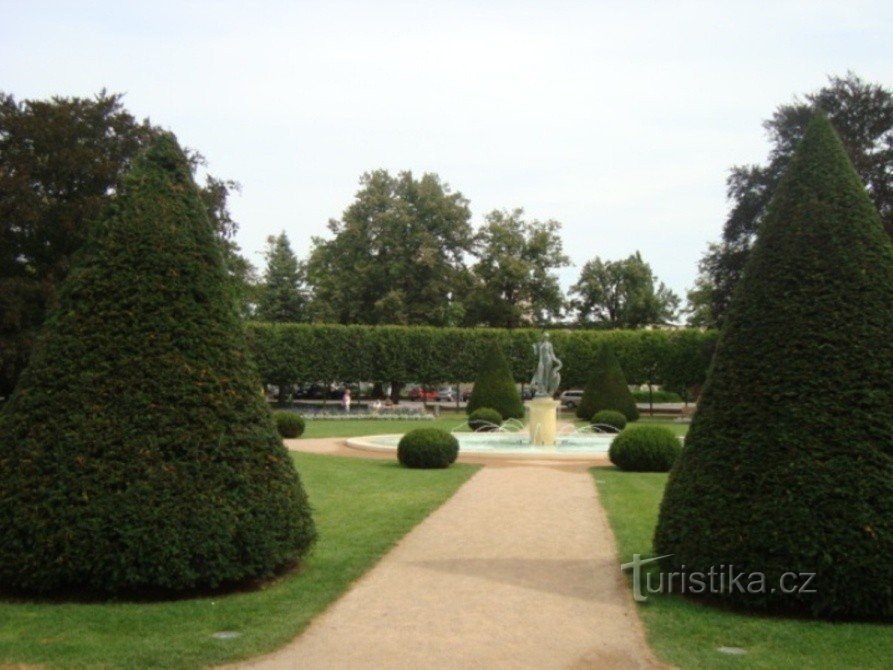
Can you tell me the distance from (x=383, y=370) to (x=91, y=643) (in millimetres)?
48063

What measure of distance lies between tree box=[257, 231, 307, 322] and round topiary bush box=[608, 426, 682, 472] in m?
55.0

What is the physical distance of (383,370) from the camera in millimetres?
54656

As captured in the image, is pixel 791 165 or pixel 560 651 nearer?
pixel 560 651

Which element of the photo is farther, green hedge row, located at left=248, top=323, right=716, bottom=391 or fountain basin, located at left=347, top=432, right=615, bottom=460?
green hedge row, located at left=248, top=323, right=716, bottom=391

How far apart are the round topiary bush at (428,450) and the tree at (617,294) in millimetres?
61724

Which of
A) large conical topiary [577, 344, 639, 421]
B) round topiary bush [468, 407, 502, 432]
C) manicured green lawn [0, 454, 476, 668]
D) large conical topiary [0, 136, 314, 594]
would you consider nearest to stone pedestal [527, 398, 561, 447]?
round topiary bush [468, 407, 502, 432]

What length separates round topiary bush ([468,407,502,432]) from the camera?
35.0m

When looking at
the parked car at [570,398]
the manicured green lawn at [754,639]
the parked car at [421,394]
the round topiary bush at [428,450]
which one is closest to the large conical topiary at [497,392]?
the round topiary bush at [428,450]

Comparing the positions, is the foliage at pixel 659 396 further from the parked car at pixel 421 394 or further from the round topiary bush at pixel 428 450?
the round topiary bush at pixel 428 450

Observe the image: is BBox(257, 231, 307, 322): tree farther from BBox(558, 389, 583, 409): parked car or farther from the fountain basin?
the fountain basin

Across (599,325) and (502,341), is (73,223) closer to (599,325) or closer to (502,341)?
(502,341)

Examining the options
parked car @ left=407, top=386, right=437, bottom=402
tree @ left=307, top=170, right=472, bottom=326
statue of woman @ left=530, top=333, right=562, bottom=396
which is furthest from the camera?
parked car @ left=407, top=386, right=437, bottom=402

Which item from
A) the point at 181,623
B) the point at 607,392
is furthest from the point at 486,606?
the point at 607,392

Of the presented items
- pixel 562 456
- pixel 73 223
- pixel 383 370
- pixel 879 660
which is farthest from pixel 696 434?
pixel 383 370
